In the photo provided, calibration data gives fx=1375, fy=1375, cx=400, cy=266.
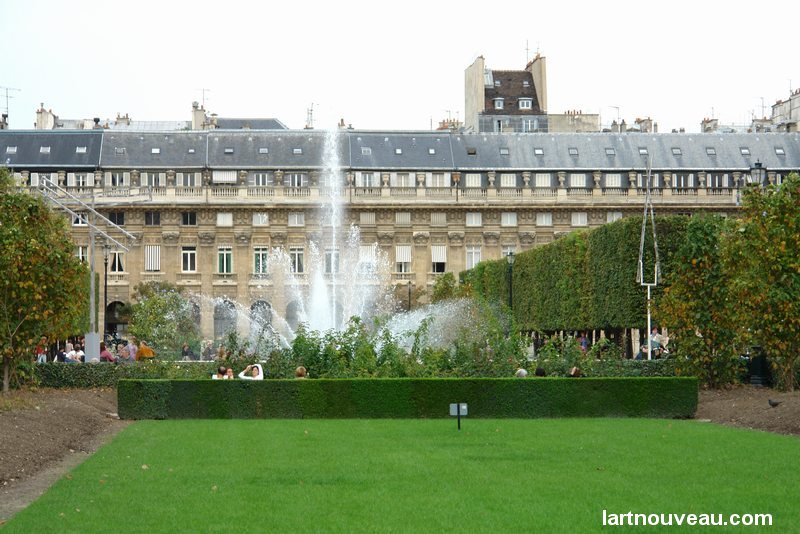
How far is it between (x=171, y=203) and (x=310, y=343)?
49.3m

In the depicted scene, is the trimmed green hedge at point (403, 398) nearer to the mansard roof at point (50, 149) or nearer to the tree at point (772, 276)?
the tree at point (772, 276)

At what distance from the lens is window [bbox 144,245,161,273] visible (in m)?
79.0

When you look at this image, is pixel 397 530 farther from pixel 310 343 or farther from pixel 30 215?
pixel 30 215

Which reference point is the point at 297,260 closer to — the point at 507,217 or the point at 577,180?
the point at 507,217

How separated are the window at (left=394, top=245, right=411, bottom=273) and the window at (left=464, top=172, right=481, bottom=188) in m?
5.11

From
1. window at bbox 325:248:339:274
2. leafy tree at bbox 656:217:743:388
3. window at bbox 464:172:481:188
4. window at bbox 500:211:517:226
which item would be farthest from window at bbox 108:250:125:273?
leafy tree at bbox 656:217:743:388

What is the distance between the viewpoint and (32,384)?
30.5 m

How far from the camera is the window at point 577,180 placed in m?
80.8

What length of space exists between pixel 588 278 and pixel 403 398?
24491 mm

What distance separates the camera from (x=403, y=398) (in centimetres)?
2758

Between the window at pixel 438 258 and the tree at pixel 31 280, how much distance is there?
163 feet

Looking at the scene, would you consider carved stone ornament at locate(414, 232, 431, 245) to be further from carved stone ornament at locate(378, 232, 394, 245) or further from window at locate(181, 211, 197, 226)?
window at locate(181, 211, 197, 226)

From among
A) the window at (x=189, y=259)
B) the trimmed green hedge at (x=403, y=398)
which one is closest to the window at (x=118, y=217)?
the window at (x=189, y=259)

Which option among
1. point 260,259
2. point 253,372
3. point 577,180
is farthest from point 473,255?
point 253,372
